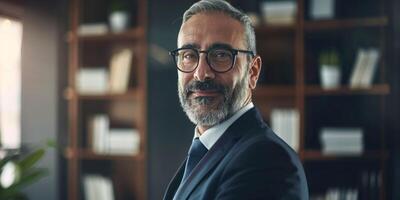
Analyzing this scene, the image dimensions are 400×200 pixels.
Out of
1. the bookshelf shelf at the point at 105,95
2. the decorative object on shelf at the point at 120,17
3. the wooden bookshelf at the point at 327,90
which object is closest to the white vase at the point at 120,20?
the decorative object on shelf at the point at 120,17

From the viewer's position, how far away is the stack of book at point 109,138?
321 cm

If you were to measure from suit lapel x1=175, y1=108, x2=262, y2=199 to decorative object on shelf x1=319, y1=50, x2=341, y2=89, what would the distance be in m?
1.95

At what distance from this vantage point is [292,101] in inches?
120

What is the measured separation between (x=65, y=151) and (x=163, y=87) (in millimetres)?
800

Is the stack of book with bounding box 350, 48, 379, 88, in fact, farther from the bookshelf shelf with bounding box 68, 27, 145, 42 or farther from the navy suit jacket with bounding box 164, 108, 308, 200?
the navy suit jacket with bounding box 164, 108, 308, 200

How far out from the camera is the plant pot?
2.80 meters

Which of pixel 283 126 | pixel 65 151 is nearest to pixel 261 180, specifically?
pixel 283 126

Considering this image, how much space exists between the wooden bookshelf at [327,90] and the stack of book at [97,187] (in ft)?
3.56

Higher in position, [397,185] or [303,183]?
[303,183]

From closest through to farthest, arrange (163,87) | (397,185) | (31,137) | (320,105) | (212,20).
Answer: (212,20) → (397,185) → (320,105) → (163,87) → (31,137)

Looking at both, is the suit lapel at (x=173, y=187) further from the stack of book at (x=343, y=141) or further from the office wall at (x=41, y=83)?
the office wall at (x=41, y=83)

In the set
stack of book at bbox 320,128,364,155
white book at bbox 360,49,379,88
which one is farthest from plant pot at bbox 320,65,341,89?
stack of book at bbox 320,128,364,155

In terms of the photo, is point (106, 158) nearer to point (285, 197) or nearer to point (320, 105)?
point (320, 105)

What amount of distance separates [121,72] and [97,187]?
75cm
